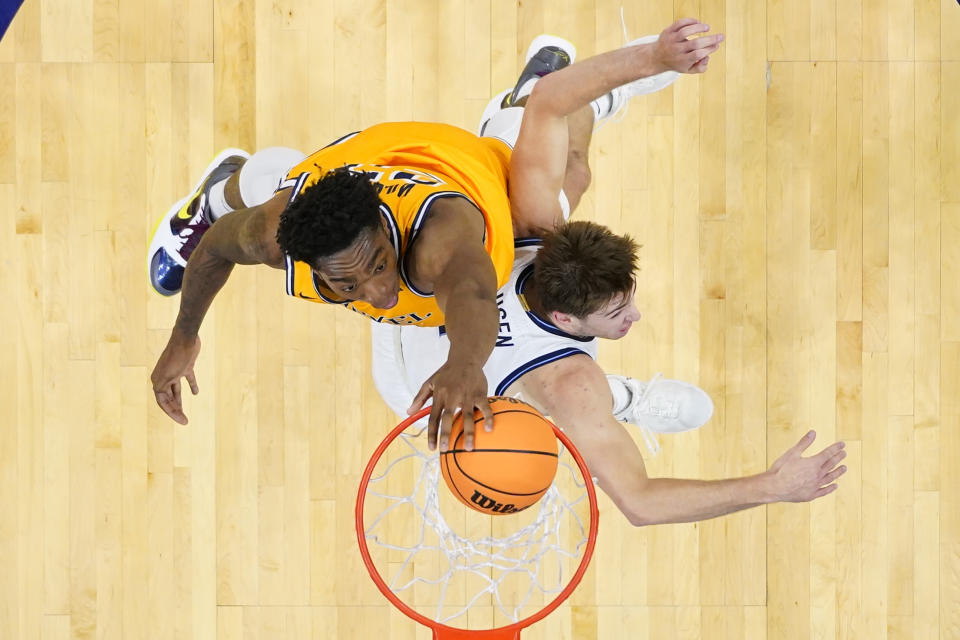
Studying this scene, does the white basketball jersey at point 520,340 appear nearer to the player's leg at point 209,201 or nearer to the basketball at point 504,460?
the basketball at point 504,460

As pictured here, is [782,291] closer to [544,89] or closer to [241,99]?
[544,89]

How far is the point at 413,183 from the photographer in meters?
1.98

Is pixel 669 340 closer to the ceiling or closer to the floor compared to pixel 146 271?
closer to the floor

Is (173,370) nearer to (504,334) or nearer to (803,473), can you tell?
(504,334)

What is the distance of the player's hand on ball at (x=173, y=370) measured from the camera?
7.48ft

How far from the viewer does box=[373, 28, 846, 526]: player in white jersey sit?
2.13 m

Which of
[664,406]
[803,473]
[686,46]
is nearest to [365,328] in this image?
[664,406]

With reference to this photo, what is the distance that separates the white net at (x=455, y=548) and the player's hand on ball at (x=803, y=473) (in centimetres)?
100

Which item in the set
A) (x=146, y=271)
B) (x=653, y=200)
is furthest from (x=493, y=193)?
(x=146, y=271)

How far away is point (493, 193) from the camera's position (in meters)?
2.22

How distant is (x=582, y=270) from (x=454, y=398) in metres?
0.74

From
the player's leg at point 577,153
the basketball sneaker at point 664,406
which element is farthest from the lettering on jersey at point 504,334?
the basketball sneaker at point 664,406

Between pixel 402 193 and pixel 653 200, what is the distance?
1.42 metres

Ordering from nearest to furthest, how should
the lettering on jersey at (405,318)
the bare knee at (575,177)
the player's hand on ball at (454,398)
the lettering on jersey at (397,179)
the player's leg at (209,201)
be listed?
1. the player's hand on ball at (454,398)
2. the lettering on jersey at (397,179)
3. the lettering on jersey at (405,318)
4. the player's leg at (209,201)
5. the bare knee at (575,177)
